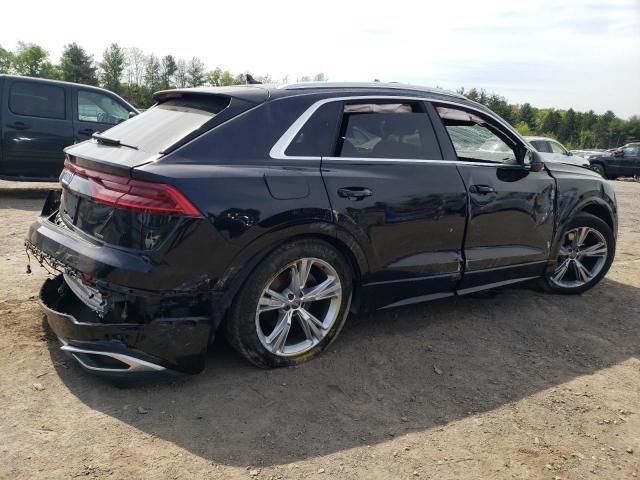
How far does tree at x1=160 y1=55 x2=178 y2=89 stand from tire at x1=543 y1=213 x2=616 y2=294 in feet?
275

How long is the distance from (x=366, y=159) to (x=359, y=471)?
6.19 feet

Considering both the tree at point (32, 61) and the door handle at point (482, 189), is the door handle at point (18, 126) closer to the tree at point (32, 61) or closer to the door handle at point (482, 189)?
the door handle at point (482, 189)

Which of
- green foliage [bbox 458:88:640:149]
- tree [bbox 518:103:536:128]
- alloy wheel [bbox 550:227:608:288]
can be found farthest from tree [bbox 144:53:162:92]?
alloy wheel [bbox 550:227:608:288]

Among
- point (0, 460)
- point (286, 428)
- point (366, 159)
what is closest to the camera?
point (0, 460)

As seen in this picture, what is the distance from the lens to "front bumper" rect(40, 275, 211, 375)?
276cm

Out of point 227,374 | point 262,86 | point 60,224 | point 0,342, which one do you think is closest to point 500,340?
point 227,374

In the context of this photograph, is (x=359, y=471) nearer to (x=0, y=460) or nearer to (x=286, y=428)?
(x=286, y=428)

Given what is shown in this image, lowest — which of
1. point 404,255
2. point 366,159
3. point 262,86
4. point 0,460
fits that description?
point 0,460

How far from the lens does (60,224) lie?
3.30 m

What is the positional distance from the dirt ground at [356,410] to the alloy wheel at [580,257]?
0.94 metres

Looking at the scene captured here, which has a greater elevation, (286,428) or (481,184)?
(481,184)

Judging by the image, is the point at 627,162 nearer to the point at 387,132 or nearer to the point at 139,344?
the point at 387,132

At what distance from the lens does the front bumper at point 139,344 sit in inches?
109

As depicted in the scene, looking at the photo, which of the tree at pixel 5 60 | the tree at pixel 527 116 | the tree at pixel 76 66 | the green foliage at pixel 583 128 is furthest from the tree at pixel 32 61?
the tree at pixel 527 116
